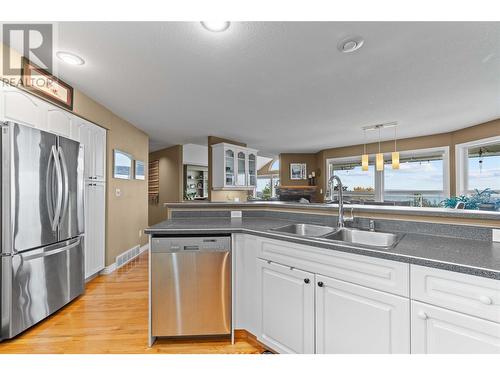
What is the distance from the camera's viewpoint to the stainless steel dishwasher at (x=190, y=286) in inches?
64.1

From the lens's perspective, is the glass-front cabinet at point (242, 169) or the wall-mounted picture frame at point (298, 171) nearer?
the glass-front cabinet at point (242, 169)

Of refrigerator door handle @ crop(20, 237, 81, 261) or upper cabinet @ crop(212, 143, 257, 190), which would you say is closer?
refrigerator door handle @ crop(20, 237, 81, 261)

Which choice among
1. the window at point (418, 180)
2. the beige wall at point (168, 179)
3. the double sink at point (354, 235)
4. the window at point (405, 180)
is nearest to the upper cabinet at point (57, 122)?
the double sink at point (354, 235)

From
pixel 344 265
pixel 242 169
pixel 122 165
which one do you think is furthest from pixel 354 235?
pixel 242 169

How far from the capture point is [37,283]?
1895mm

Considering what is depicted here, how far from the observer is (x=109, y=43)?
1.69m

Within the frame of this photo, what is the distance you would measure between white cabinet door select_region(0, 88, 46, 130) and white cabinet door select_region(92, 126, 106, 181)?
0.81 metres

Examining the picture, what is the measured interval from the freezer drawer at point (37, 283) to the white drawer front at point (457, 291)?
2.70 metres

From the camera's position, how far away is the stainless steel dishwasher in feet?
5.34

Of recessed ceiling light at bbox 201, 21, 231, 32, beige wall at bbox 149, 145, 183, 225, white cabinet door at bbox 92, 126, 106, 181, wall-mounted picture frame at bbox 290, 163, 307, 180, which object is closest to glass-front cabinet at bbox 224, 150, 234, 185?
beige wall at bbox 149, 145, 183, 225

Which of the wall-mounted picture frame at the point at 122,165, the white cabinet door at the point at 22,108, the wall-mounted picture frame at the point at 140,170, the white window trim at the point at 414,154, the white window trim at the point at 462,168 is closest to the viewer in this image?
the white cabinet door at the point at 22,108

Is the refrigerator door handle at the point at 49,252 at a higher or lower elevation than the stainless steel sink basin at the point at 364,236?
lower

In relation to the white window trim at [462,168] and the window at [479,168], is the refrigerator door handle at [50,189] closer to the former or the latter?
the window at [479,168]

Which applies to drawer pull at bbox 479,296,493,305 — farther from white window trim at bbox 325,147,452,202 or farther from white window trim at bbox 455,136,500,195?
white window trim at bbox 325,147,452,202
